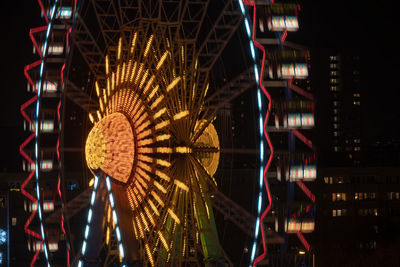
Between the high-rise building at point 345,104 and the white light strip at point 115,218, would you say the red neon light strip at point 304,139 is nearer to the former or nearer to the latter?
the white light strip at point 115,218

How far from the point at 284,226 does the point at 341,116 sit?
104902 millimetres

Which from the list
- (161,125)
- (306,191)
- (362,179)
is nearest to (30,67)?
(161,125)

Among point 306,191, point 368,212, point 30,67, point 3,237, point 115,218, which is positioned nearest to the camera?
point 115,218

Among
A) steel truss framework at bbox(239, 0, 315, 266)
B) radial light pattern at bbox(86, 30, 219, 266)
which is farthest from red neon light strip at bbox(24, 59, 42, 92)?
steel truss framework at bbox(239, 0, 315, 266)

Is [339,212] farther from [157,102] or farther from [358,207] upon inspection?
[157,102]

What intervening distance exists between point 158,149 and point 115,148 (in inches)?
66.5

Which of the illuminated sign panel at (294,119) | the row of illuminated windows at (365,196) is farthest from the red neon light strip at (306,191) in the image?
the row of illuminated windows at (365,196)

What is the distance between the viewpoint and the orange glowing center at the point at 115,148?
71.5ft

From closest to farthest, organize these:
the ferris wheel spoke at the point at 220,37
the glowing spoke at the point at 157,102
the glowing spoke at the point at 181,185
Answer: the glowing spoke at the point at 181,185, the glowing spoke at the point at 157,102, the ferris wheel spoke at the point at 220,37

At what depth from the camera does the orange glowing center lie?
2178 cm

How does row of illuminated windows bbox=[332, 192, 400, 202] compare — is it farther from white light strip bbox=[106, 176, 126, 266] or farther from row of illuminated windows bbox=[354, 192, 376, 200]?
white light strip bbox=[106, 176, 126, 266]

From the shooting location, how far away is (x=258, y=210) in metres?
21.0

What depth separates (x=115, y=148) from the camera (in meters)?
22.2

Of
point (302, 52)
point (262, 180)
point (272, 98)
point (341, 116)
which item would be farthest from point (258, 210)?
point (341, 116)
